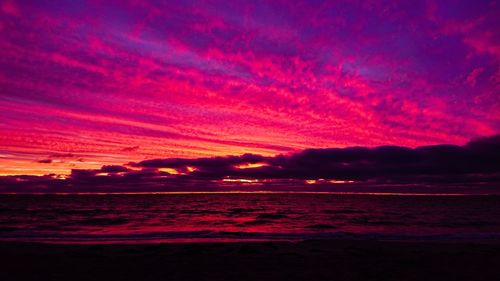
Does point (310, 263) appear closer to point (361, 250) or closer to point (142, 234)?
A: point (361, 250)

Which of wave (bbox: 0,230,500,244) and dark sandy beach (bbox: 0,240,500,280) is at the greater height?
dark sandy beach (bbox: 0,240,500,280)

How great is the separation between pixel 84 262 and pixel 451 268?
613 inches

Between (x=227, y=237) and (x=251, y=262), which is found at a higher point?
(x=251, y=262)

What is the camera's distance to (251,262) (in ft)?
60.8

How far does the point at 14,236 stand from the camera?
33031 millimetres

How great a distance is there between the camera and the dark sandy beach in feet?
50.6

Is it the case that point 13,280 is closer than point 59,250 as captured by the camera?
Yes

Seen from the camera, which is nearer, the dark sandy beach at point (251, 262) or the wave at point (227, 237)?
the dark sandy beach at point (251, 262)

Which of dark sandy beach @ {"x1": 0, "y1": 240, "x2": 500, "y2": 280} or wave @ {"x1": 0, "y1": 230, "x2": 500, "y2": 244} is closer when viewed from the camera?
dark sandy beach @ {"x1": 0, "y1": 240, "x2": 500, "y2": 280}

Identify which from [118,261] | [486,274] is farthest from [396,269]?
[118,261]

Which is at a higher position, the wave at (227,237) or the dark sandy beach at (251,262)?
the dark sandy beach at (251,262)

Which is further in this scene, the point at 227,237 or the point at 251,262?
the point at 227,237

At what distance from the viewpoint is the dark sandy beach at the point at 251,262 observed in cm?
1543

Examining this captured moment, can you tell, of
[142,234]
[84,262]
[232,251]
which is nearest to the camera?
[84,262]
